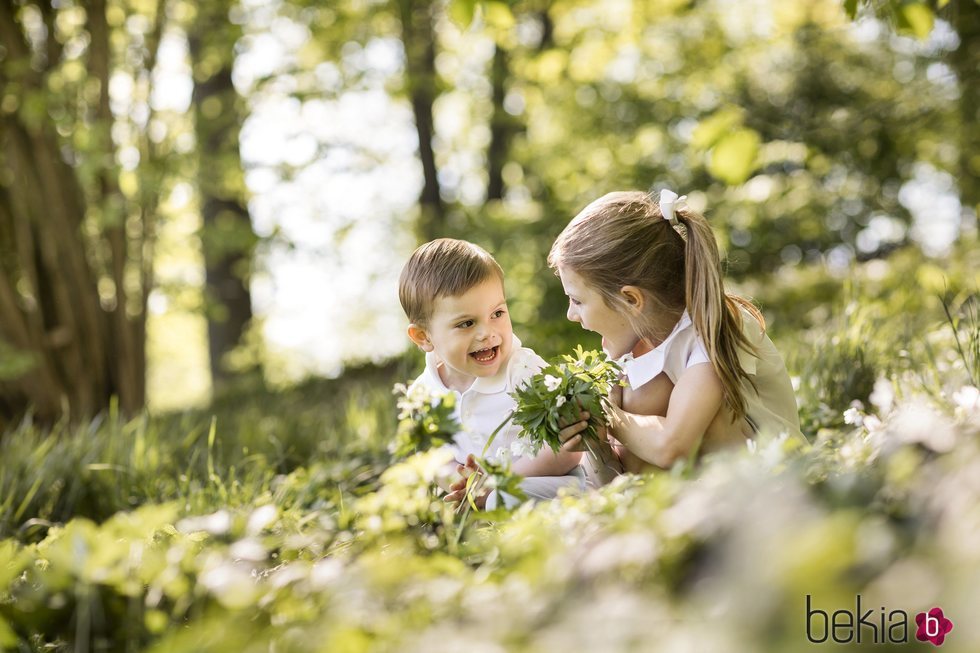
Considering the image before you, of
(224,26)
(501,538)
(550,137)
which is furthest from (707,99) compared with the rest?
(501,538)

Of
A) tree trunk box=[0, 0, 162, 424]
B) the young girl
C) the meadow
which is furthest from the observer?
tree trunk box=[0, 0, 162, 424]

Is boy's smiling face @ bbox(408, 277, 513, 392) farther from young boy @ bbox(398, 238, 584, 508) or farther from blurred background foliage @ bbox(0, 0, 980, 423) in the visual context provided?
blurred background foliage @ bbox(0, 0, 980, 423)

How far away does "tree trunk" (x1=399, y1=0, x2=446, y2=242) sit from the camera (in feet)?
32.1

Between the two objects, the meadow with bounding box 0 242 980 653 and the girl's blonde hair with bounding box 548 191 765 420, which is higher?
the girl's blonde hair with bounding box 548 191 765 420

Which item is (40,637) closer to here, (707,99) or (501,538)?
(501,538)

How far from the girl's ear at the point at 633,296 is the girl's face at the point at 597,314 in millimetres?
55

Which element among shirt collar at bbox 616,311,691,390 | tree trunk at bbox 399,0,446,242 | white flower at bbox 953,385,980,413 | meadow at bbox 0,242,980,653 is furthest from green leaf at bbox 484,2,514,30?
tree trunk at bbox 399,0,446,242

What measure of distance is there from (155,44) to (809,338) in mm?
5254

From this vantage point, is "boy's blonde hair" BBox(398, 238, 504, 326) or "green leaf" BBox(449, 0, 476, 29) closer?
"green leaf" BBox(449, 0, 476, 29)

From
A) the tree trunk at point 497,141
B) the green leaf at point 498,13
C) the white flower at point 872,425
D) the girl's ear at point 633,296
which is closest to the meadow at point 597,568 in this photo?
the white flower at point 872,425

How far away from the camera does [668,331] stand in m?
2.71

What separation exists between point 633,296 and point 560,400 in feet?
1.56

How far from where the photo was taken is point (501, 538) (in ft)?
5.77

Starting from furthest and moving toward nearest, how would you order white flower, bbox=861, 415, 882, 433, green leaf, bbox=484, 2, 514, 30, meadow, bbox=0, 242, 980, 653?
1. green leaf, bbox=484, 2, 514, 30
2. white flower, bbox=861, 415, 882, 433
3. meadow, bbox=0, 242, 980, 653
